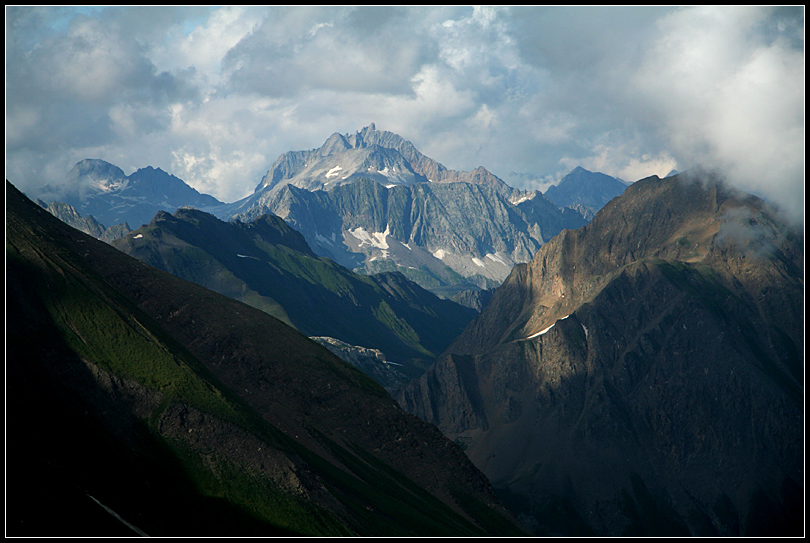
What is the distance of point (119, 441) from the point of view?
110500 mm

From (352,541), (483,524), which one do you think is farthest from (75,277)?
(483,524)

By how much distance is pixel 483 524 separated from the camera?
152500mm

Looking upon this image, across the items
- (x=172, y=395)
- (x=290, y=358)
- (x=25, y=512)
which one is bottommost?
(x=25, y=512)

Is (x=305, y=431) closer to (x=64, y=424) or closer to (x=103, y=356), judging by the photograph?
(x=103, y=356)

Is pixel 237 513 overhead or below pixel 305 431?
below

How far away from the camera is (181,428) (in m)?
121

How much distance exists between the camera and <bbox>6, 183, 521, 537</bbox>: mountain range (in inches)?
3880

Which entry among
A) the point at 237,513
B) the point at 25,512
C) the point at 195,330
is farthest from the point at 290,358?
the point at 25,512

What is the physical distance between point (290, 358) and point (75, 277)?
56400 mm

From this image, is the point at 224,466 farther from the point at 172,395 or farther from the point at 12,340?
the point at 12,340

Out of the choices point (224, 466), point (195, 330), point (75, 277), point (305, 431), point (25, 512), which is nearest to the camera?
point (25, 512)

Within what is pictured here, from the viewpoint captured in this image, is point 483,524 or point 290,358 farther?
point 290,358

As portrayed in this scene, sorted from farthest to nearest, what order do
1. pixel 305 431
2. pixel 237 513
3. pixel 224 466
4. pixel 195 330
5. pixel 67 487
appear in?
pixel 195 330
pixel 305 431
pixel 224 466
pixel 237 513
pixel 67 487

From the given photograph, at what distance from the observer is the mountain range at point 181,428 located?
9856 cm
